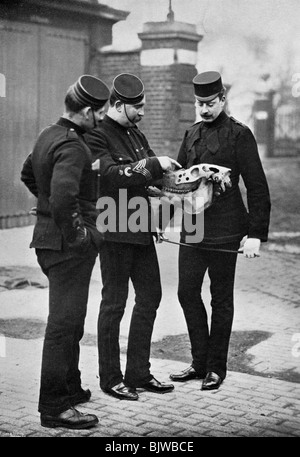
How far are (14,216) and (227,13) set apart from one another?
3.78 m

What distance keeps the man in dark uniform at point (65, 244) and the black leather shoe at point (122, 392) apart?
442 mm

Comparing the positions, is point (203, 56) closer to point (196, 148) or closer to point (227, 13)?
point (227, 13)

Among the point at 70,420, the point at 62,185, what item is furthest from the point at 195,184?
the point at 70,420

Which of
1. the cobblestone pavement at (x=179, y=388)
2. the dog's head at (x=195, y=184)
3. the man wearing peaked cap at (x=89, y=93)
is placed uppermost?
the man wearing peaked cap at (x=89, y=93)

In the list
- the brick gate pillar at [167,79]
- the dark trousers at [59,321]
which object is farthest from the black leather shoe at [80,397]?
the brick gate pillar at [167,79]

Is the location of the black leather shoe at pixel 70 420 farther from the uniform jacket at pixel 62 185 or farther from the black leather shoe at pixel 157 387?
the uniform jacket at pixel 62 185

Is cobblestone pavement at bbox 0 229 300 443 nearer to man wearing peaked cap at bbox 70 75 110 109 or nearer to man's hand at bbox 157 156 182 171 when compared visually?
man's hand at bbox 157 156 182 171

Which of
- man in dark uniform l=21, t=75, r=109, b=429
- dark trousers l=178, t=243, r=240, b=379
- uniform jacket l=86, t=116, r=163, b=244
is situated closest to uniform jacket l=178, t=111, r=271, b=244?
dark trousers l=178, t=243, r=240, b=379

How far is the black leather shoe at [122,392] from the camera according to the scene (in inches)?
189

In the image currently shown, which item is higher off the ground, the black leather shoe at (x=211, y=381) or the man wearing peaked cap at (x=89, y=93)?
the man wearing peaked cap at (x=89, y=93)

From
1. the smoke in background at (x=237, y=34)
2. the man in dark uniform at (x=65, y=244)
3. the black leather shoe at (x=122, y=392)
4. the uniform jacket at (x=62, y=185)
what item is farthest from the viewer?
the smoke in background at (x=237, y=34)

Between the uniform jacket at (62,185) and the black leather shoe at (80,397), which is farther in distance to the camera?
the black leather shoe at (80,397)

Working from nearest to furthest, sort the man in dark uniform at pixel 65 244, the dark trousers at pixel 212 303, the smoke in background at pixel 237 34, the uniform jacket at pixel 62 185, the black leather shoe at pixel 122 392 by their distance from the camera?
the uniform jacket at pixel 62 185, the man in dark uniform at pixel 65 244, the black leather shoe at pixel 122 392, the dark trousers at pixel 212 303, the smoke in background at pixel 237 34
